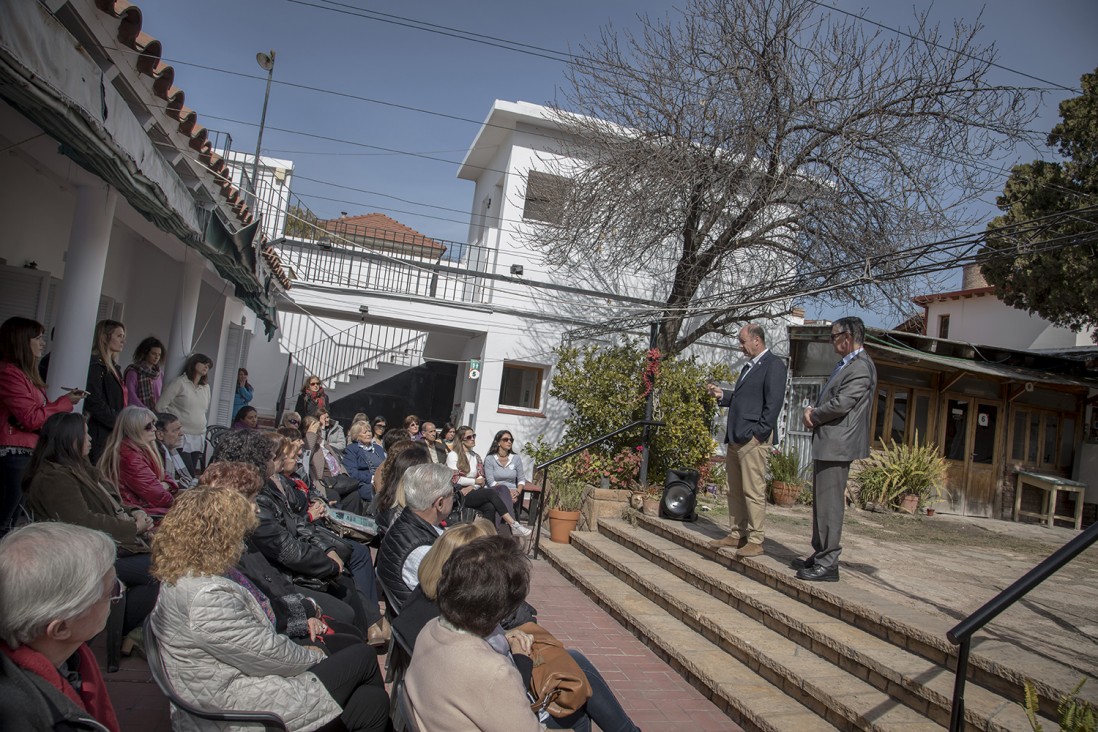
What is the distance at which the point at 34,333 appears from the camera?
4613 mm

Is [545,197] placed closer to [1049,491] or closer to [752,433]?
[752,433]

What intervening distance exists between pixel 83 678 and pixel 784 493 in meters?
10.5

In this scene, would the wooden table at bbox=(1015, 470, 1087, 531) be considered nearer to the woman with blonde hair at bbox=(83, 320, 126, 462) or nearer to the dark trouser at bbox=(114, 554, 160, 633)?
the dark trouser at bbox=(114, 554, 160, 633)

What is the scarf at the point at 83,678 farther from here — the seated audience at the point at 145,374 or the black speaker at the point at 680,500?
the black speaker at the point at 680,500

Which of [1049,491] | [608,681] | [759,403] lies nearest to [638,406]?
[759,403]

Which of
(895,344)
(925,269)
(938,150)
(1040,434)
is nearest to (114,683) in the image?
(925,269)

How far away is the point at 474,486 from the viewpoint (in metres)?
8.52

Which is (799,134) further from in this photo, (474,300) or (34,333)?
(34,333)

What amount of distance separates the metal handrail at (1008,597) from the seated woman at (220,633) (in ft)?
8.12

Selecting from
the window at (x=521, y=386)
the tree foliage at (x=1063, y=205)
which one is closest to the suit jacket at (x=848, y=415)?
the tree foliage at (x=1063, y=205)

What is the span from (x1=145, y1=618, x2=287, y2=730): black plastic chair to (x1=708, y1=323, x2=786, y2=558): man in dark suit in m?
4.10

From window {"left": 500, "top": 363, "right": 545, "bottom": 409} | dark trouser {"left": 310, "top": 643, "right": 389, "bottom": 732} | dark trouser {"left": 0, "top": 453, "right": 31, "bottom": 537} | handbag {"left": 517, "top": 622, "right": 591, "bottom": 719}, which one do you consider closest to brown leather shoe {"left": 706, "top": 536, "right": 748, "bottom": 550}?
handbag {"left": 517, "top": 622, "right": 591, "bottom": 719}

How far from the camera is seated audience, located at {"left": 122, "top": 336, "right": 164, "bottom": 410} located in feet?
22.0

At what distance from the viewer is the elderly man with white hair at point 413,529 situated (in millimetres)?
3916
